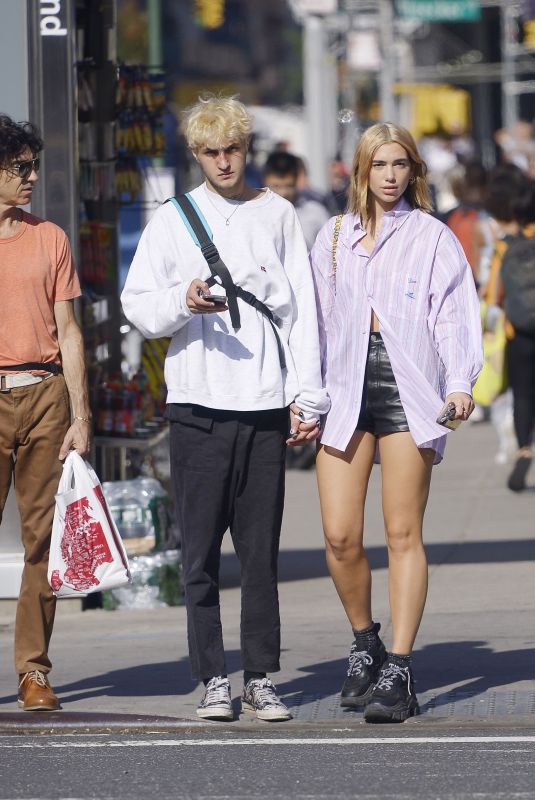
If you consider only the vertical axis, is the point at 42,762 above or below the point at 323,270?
below

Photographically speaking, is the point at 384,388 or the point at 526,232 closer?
the point at 384,388

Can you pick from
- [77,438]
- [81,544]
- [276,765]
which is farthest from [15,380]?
[276,765]

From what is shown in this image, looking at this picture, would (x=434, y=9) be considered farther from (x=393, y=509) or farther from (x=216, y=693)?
(x=216, y=693)

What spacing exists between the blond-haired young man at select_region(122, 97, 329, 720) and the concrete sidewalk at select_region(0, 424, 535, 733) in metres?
0.39

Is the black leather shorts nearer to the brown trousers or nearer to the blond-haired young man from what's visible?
the blond-haired young man

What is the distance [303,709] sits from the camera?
20.4ft

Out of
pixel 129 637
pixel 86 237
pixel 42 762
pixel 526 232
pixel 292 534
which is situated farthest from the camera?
pixel 526 232

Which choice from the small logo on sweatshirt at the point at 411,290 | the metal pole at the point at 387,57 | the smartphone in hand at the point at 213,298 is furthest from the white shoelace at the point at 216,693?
the metal pole at the point at 387,57

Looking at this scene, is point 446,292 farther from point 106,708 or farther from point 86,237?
point 86,237

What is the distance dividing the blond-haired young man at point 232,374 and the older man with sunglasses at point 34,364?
0.29 metres

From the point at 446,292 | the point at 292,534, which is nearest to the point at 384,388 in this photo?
the point at 446,292

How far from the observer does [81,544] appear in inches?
238

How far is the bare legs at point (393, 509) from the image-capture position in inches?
237

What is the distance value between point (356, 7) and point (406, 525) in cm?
1947
